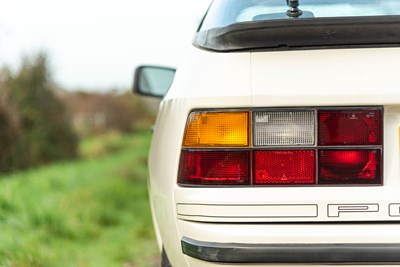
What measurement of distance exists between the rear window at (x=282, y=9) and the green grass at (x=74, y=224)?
8.73 ft

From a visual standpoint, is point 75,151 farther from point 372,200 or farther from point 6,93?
point 372,200

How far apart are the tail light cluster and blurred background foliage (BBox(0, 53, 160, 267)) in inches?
104

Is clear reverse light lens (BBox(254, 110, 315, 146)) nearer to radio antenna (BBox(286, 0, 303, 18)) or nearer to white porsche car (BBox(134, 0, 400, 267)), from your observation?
white porsche car (BBox(134, 0, 400, 267))

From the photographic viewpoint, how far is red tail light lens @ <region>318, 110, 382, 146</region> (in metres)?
2.23

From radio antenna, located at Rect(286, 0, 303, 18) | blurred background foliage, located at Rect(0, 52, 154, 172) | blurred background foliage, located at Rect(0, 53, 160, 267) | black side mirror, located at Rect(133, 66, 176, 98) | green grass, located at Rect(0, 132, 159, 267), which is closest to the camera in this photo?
radio antenna, located at Rect(286, 0, 303, 18)

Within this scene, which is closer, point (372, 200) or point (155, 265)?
point (372, 200)

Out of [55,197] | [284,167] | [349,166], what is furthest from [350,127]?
[55,197]

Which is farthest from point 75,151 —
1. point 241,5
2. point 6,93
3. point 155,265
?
point 241,5

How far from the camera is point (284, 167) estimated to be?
89.7 inches

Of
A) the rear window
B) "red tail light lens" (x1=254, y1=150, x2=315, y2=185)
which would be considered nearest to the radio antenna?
the rear window

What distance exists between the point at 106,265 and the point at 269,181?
3120 mm

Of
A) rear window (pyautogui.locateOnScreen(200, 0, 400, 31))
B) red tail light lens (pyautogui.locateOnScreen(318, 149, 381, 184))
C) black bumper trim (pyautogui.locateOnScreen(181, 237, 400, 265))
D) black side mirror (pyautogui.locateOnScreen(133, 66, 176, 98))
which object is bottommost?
black bumper trim (pyautogui.locateOnScreen(181, 237, 400, 265))

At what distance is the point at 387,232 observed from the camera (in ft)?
Answer: 7.21

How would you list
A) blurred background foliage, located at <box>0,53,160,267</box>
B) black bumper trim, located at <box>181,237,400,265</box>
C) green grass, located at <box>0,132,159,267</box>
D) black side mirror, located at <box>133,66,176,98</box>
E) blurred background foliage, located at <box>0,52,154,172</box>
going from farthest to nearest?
1. blurred background foliage, located at <box>0,52,154,172</box>
2. blurred background foliage, located at <box>0,53,160,267</box>
3. green grass, located at <box>0,132,159,267</box>
4. black side mirror, located at <box>133,66,176,98</box>
5. black bumper trim, located at <box>181,237,400,265</box>
